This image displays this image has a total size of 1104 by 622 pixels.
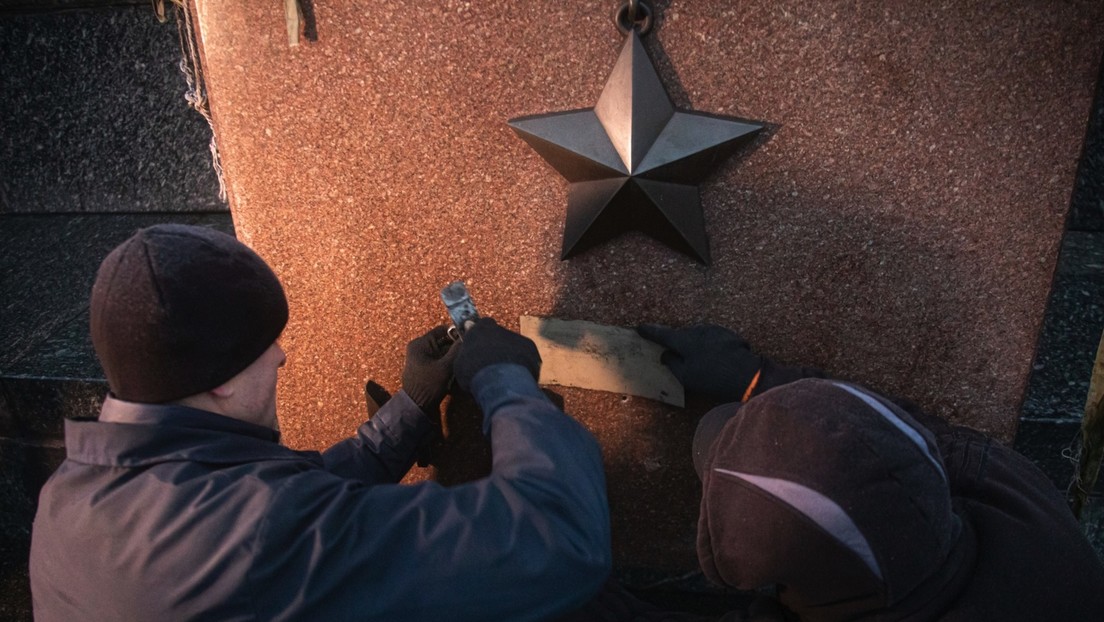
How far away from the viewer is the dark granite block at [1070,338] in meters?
2.08

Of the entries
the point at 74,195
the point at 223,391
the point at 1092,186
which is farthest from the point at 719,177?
the point at 74,195

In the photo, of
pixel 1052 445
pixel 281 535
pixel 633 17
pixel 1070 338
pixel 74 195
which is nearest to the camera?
pixel 281 535

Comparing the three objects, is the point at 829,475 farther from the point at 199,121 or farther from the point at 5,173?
the point at 5,173

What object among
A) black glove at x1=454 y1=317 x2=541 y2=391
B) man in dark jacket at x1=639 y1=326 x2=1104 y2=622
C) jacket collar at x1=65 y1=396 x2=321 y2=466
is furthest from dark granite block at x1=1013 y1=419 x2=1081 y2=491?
jacket collar at x1=65 y1=396 x2=321 y2=466

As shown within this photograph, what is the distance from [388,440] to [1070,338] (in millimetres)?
2255

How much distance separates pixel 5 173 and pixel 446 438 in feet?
9.56

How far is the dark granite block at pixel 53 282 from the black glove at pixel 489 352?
165 centimetres

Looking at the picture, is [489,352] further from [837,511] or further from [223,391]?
[837,511]

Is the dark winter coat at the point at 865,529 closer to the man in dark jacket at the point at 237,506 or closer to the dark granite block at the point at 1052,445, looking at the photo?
the man in dark jacket at the point at 237,506

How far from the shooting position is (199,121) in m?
3.15

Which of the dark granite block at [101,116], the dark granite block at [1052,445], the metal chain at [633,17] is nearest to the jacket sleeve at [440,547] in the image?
the metal chain at [633,17]

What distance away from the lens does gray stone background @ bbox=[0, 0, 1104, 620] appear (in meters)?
2.55

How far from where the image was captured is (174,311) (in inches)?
42.9

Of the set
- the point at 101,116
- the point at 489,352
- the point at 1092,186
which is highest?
the point at 101,116
